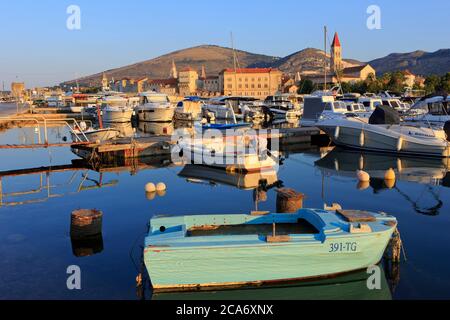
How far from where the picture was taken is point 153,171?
22328 mm

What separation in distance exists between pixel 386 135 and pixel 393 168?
4.20 meters

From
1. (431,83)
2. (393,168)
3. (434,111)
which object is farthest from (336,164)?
(431,83)

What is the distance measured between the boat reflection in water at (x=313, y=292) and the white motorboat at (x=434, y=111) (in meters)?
23.9

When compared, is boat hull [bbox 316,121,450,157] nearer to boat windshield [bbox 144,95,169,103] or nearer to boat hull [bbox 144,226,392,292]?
boat hull [bbox 144,226,392,292]

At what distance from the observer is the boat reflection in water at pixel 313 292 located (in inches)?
329

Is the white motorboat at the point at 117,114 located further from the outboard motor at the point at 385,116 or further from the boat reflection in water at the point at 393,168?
the outboard motor at the point at 385,116

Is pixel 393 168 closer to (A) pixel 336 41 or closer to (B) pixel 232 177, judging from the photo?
(B) pixel 232 177

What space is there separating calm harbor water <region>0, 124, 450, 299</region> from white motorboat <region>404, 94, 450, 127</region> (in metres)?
6.52

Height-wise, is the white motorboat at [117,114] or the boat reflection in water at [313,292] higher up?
the white motorboat at [117,114]

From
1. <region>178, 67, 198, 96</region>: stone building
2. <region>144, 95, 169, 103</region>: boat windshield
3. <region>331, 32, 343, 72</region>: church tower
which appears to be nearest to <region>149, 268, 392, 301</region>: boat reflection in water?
<region>144, 95, 169, 103</region>: boat windshield

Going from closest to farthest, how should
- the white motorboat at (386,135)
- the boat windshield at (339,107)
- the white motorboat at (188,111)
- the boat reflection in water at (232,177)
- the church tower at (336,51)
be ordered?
1. the boat reflection in water at (232,177)
2. the white motorboat at (386,135)
3. the boat windshield at (339,107)
4. the white motorboat at (188,111)
5. the church tower at (336,51)

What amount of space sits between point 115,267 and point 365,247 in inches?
231

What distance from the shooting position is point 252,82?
153m

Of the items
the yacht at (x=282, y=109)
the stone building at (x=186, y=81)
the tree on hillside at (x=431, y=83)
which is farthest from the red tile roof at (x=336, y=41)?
the yacht at (x=282, y=109)
